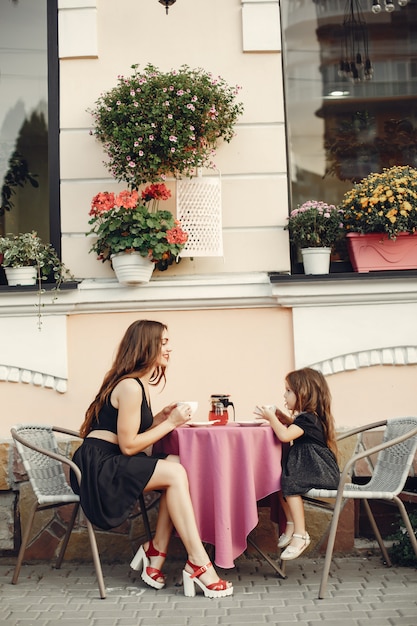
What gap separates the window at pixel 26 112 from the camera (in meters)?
6.82

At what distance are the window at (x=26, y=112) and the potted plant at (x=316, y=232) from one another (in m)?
1.85

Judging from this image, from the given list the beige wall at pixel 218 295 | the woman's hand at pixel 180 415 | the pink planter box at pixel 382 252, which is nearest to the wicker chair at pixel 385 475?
the beige wall at pixel 218 295

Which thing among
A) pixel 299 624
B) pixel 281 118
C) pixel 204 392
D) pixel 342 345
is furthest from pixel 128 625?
pixel 281 118

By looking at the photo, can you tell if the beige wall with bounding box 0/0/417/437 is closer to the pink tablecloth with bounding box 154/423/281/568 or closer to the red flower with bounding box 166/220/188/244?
the red flower with bounding box 166/220/188/244

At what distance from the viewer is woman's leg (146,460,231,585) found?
494 centimetres

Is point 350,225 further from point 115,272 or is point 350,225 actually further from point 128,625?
point 128,625

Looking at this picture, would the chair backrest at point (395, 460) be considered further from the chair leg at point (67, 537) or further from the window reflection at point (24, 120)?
the window reflection at point (24, 120)

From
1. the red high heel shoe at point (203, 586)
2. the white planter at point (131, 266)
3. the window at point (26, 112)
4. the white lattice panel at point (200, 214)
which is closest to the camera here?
the red high heel shoe at point (203, 586)

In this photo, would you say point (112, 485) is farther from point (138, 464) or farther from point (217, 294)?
point (217, 294)

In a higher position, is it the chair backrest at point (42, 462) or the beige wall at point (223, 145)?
the beige wall at point (223, 145)

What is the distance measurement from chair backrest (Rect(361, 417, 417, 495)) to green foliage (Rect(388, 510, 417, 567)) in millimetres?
463

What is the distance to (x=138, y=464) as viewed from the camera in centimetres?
504

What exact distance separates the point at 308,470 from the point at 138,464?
3.25 ft

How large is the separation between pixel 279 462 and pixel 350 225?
1.99m
